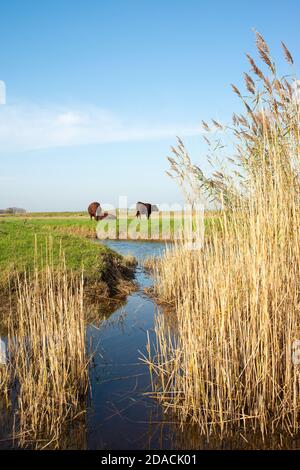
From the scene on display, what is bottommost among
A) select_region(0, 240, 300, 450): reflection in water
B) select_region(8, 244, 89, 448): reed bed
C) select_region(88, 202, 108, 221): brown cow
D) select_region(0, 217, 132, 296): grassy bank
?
select_region(0, 240, 300, 450): reflection in water

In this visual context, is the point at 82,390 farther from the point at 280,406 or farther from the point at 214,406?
the point at 280,406

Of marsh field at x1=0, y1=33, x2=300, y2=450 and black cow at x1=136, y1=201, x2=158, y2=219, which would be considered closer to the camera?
marsh field at x1=0, y1=33, x2=300, y2=450

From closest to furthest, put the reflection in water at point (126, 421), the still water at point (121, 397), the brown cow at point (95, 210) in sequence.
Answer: the reflection in water at point (126, 421), the still water at point (121, 397), the brown cow at point (95, 210)

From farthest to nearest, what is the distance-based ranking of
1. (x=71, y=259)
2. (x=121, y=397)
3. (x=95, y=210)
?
1. (x=95, y=210)
2. (x=71, y=259)
3. (x=121, y=397)

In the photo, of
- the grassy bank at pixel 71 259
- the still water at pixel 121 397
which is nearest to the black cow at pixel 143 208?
the grassy bank at pixel 71 259

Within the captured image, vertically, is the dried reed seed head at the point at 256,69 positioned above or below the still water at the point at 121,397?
above

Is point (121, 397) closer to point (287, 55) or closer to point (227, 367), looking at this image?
point (227, 367)

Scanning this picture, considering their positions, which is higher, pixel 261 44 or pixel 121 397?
pixel 261 44

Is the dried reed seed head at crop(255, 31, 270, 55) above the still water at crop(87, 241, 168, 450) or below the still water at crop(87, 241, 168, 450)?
above

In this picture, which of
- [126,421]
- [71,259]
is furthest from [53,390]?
[71,259]

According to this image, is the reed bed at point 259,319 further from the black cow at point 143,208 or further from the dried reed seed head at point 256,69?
the black cow at point 143,208

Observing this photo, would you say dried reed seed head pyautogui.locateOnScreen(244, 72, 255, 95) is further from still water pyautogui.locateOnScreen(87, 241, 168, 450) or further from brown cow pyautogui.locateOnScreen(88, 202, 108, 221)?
brown cow pyautogui.locateOnScreen(88, 202, 108, 221)

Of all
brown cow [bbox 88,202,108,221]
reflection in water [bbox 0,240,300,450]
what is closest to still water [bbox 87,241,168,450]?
reflection in water [bbox 0,240,300,450]

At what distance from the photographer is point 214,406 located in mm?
3857
